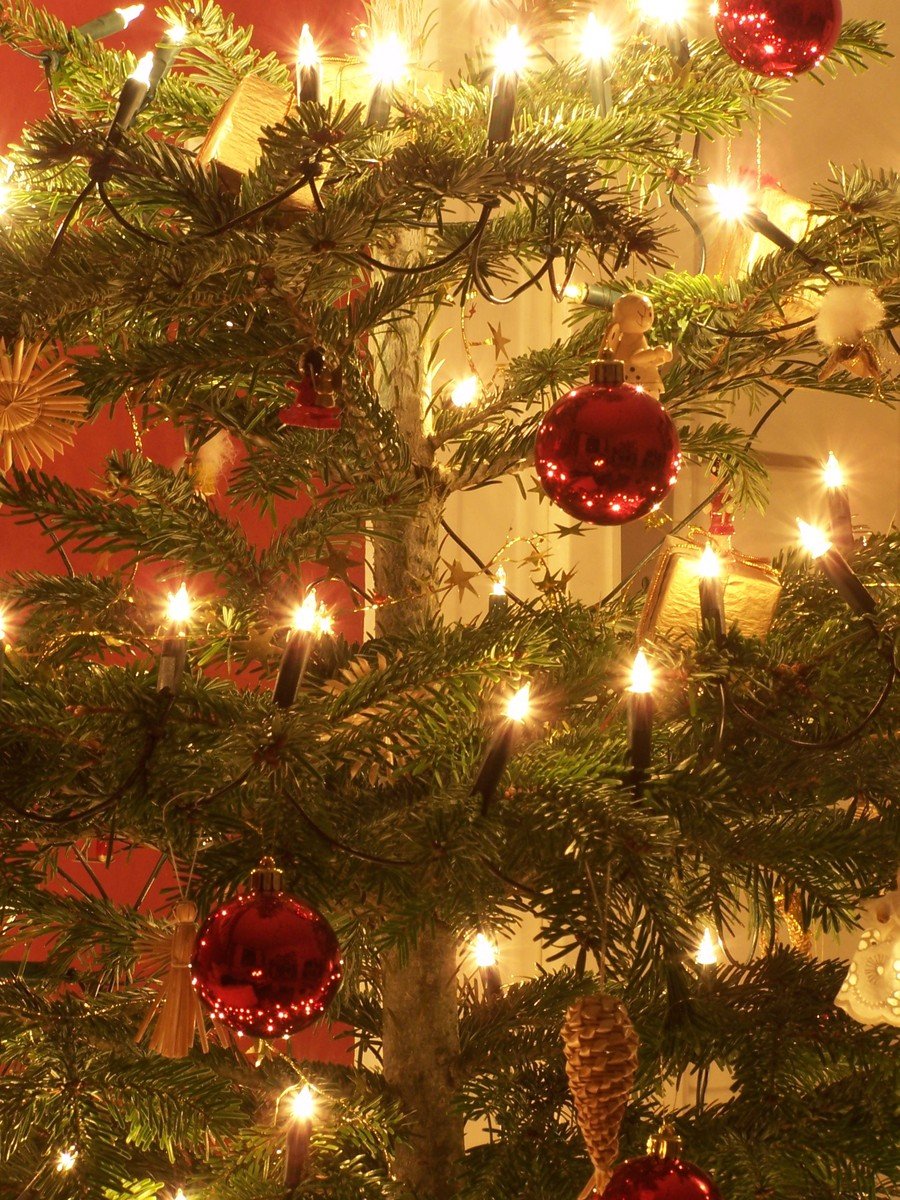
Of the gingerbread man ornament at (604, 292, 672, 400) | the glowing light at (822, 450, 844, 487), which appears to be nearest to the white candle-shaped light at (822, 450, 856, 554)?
the glowing light at (822, 450, 844, 487)

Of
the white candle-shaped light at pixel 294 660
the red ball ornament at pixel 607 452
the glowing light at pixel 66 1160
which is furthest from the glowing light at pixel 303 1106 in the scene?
the red ball ornament at pixel 607 452

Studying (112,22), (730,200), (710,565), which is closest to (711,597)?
(710,565)

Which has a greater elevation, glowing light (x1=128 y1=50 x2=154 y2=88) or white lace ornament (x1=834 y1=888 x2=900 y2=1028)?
glowing light (x1=128 y1=50 x2=154 y2=88)

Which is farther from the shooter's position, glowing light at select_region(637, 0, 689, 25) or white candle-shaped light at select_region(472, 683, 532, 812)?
glowing light at select_region(637, 0, 689, 25)

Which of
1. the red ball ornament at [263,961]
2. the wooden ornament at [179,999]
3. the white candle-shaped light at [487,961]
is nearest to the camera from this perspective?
the red ball ornament at [263,961]

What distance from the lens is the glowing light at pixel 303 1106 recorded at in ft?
2.06

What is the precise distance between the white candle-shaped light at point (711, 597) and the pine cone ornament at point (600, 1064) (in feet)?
0.62

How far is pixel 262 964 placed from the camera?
52cm

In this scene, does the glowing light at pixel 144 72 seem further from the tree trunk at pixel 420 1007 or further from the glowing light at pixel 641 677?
the glowing light at pixel 641 677

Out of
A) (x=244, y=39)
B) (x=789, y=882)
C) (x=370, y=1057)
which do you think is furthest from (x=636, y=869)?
(x=370, y=1057)

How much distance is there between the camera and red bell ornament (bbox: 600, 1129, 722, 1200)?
528 millimetres

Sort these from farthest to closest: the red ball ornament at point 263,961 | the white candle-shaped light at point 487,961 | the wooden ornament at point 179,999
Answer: the white candle-shaped light at point 487,961 → the wooden ornament at point 179,999 → the red ball ornament at point 263,961

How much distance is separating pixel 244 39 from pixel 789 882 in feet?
2.12

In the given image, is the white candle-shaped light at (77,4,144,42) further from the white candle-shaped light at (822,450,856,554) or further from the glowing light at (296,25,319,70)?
the white candle-shaped light at (822,450,856,554)
